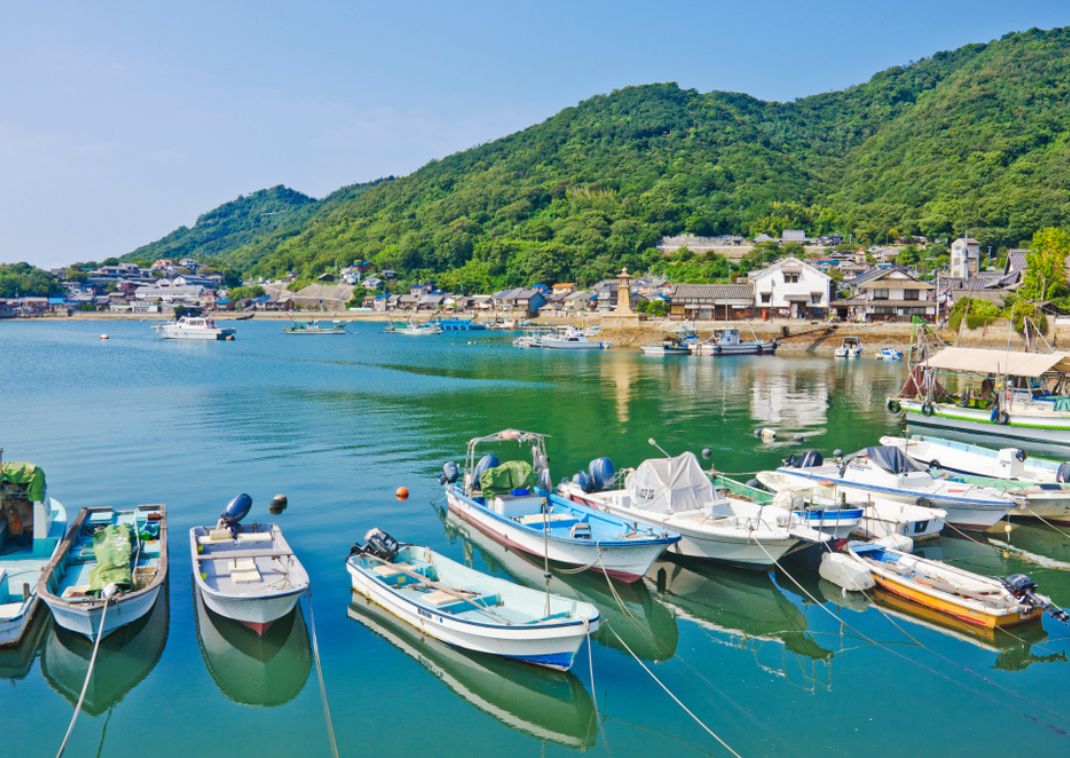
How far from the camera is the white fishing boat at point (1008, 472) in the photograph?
20875 millimetres

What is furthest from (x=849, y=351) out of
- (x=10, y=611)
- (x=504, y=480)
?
(x=10, y=611)

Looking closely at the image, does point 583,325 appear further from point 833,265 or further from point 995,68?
point 995,68

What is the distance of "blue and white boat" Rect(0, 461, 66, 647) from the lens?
15.3 meters

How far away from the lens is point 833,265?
362 ft

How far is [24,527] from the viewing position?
17.0 meters

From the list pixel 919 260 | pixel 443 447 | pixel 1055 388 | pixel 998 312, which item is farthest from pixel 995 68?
pixel 443 447

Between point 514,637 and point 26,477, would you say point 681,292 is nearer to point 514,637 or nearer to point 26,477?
point 26,477

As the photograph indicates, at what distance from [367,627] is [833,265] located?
352 ft

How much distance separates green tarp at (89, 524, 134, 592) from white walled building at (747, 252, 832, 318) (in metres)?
84.9

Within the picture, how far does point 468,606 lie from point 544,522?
4.39 m

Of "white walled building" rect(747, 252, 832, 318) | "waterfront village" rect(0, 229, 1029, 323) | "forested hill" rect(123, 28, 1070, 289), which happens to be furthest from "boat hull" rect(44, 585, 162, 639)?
"forested hill" rect(123, 28, 1070, 289)

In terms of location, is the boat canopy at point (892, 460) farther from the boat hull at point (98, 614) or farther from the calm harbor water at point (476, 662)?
the boat hull at point (98, 614)

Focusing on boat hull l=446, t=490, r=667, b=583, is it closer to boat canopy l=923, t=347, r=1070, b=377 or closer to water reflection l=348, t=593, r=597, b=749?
water reflection l=348, t=593, r=597, b=749

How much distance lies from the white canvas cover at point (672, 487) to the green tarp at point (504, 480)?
269 centimetres
